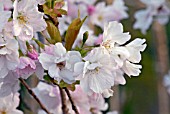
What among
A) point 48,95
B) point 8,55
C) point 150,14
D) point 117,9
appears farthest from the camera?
point 150,14

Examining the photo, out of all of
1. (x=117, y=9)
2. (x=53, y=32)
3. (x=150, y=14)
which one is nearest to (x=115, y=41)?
(x=53, y=32)

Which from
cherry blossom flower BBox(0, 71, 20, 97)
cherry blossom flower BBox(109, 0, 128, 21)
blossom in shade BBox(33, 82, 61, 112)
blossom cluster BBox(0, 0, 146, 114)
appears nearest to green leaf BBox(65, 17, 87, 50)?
blossom cluster BBox(0, 0, 146, 114)

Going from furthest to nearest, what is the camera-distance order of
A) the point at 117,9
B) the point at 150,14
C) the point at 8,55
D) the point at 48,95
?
1. the point at 150,14
2. the point at 117,9
3. the point at 48,95
4. the point at 8,55

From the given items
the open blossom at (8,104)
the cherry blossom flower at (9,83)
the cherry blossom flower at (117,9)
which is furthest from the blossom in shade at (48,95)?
the cherry blossom flower at (117,9)

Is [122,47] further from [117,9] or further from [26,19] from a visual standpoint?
[117,9]

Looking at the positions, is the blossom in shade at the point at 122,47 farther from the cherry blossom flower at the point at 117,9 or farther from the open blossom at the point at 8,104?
the cherry blossom flower at the point at 117,9

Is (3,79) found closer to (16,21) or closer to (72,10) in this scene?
(16,21)
